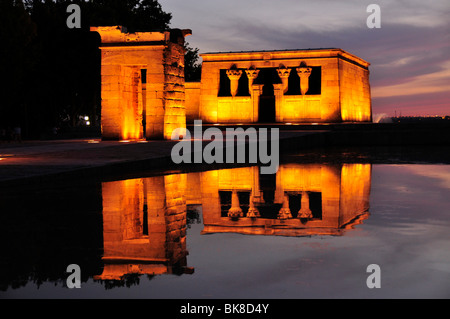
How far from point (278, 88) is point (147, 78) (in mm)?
18422

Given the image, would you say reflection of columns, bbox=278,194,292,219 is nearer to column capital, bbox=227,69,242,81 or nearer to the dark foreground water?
the dark foreground water

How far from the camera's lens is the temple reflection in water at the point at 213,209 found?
567 centimetres

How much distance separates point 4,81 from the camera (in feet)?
104

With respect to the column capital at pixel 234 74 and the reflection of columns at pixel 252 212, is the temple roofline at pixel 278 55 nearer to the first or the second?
the column capital at pixel 234 74

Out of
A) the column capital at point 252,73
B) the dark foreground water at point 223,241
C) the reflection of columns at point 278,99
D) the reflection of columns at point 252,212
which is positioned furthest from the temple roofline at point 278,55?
the reflection of columns at point 252,212

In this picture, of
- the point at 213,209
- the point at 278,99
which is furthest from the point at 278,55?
the point at 213,209

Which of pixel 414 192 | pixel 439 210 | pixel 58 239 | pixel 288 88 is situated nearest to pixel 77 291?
pixel 58 239

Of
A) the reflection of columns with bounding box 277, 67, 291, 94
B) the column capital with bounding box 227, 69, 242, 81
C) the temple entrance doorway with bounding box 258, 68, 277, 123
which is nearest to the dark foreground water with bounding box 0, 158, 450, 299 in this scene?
the reflection of columns with bounding box 277, 67, 291, 94

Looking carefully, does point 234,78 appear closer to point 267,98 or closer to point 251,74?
point 251,74

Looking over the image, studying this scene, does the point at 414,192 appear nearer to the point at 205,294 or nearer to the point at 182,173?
the point at 182,173

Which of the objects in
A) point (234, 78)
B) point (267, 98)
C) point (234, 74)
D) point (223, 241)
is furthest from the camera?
point (267, 98)

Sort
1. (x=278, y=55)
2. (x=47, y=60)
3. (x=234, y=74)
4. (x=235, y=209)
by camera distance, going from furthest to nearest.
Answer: (x=234, y=74), (x=278, y=55), (x=47, y=60), (x=235, y=209)

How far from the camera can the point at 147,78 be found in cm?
2488

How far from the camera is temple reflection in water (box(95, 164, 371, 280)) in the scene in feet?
18.6
